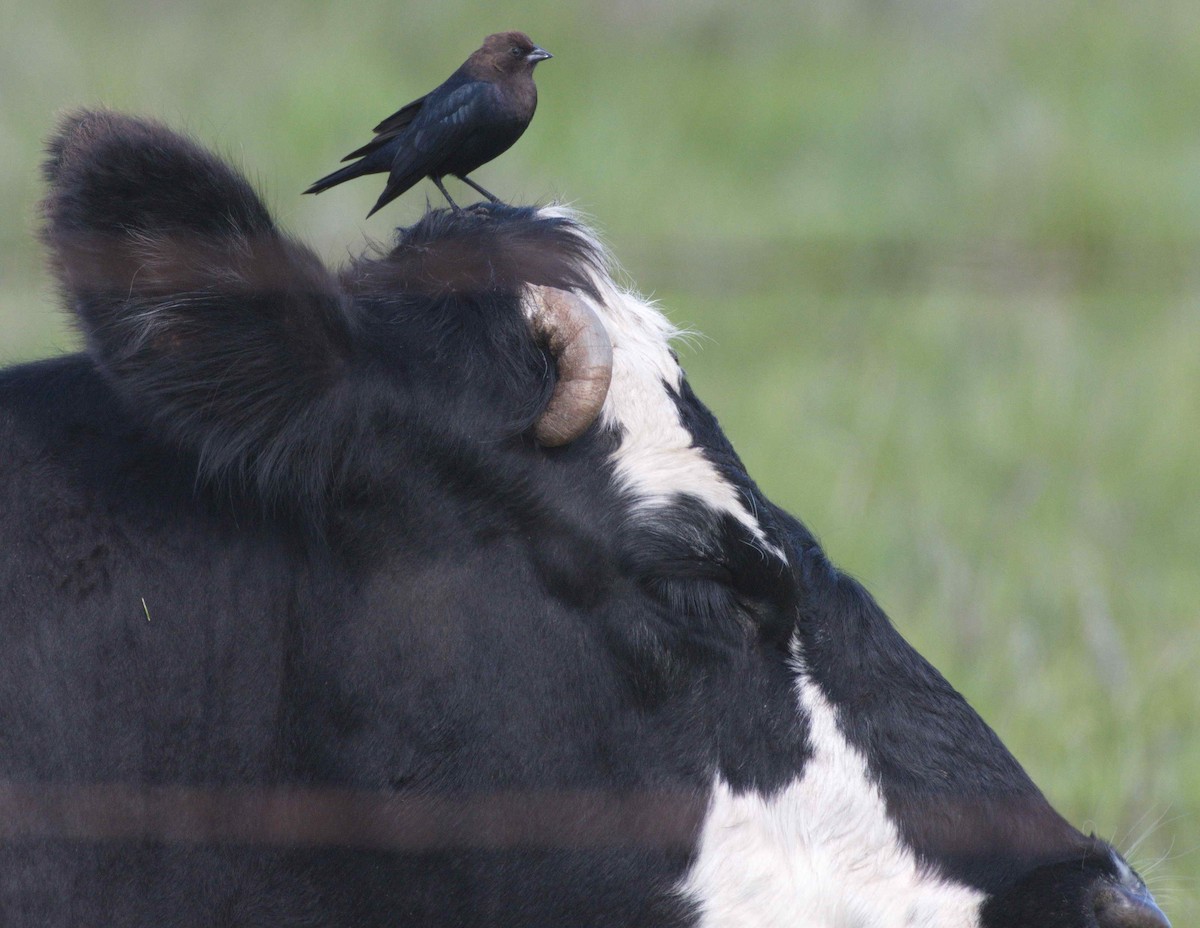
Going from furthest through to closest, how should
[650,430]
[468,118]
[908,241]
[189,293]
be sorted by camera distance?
[908,241] → [650,430] → [468,118] → [189,293]

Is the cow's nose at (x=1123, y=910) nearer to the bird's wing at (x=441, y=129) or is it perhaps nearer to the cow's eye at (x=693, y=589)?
the cow's eye at (x=693, y=589)

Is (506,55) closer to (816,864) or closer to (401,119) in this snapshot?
(401,119)

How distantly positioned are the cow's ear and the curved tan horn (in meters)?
0.30

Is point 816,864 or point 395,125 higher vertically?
point 395,125

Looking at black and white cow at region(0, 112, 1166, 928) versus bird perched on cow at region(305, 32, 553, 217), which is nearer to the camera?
black and white cow at region(0, 112, 1166, 928)

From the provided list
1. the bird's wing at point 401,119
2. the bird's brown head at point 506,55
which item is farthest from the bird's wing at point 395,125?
the bird's brown head at point 506,55

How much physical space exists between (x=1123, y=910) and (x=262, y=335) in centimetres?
149

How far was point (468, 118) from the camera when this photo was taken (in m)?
2.43

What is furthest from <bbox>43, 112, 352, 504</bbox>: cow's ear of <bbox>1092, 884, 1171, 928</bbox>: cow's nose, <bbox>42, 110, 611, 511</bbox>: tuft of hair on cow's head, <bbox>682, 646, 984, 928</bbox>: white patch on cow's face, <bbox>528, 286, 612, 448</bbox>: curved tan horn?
<bbox>1092, 884, 1171, 928</bbox>: cow's nose

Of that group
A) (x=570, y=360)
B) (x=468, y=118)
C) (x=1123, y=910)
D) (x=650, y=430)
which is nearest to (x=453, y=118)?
(x=468, y=118)

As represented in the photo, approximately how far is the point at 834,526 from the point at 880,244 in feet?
8.46

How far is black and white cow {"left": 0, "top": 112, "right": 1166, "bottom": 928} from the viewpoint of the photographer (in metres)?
2.32

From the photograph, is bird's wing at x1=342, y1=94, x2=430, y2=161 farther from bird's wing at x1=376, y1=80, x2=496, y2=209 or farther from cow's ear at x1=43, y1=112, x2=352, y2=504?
cow's ear at x1=43, y1=112, x2=352, y2=504

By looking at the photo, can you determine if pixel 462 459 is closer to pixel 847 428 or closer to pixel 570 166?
pixel 847 428
